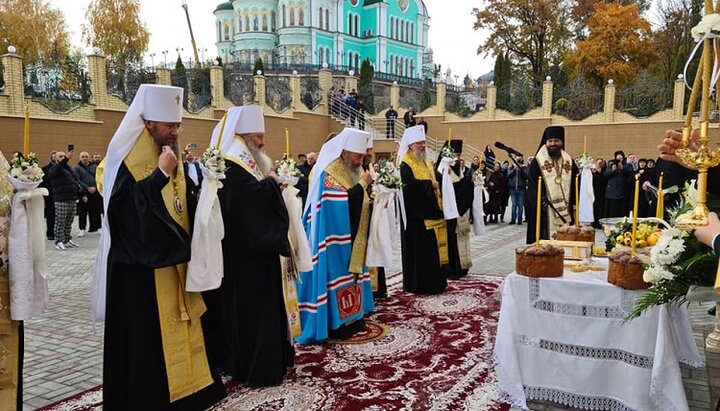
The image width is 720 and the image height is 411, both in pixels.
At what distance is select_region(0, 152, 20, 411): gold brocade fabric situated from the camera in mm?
3186

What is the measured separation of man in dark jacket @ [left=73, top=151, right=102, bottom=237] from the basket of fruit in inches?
418

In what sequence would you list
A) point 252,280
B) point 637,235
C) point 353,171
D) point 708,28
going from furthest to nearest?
1. point 353,171
2. point 252,280
3. point 637,235
4. point 708,28

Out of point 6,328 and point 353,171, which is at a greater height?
point 353,171

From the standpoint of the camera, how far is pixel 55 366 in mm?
4742

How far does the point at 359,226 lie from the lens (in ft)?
18.9

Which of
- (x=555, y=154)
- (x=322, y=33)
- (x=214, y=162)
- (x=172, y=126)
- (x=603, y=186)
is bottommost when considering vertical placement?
(x=603, y=186)

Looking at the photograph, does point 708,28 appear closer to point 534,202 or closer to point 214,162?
point 214,162

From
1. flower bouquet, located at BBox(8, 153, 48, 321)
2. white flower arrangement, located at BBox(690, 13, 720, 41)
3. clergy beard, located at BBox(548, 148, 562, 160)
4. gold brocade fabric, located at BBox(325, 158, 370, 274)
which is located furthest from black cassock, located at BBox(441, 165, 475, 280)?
white flower arrangement, located at BBox(690, 13, 720, 41)

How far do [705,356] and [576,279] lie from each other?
6.01ft

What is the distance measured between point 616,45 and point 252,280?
31.0m

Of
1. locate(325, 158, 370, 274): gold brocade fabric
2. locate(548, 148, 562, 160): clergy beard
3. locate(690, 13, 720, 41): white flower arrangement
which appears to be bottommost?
locate(325, 158, 370, 274): gold brocade fabric

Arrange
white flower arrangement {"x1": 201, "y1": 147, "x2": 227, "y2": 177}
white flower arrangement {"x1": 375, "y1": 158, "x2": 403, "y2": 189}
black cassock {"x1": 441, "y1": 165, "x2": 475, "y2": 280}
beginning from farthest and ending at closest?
black cassock {"x1": 441, "y1": 165, "x2": 475, "y2": 280}
white flower arrangement {"x1": 375, "y1": 158, "x2": 403, "y2": 189}
white flower arrangement {"x1": 201, "y1": 147, "x2": 227, "y2": 177}

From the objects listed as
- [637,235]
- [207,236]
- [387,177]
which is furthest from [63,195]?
[637,235]

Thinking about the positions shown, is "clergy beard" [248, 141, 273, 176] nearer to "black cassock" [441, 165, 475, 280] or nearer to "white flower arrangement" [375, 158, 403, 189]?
"white flower arrangement" [375, 158, 403, 189]
